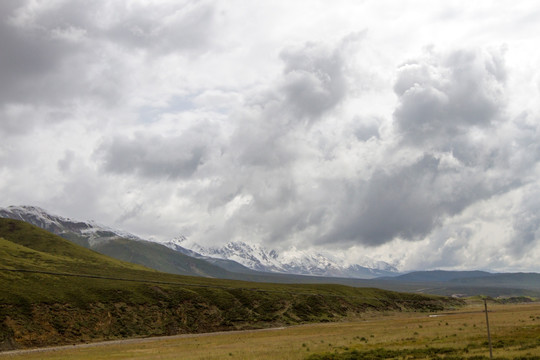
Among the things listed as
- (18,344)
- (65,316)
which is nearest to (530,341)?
(18,344)

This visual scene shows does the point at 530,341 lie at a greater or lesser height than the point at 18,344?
greater

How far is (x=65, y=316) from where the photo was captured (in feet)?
349

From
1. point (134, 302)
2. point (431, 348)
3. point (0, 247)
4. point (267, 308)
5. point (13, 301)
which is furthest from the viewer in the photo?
point (0, 247)

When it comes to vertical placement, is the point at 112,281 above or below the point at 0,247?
below

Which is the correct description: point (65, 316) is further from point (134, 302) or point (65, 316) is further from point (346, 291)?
point (346, 291)

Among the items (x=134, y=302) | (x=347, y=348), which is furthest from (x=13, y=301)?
(x=347, y=348)

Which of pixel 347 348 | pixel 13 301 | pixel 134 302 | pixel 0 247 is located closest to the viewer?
pixel 347 348

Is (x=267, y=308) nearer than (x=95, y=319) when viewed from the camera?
No

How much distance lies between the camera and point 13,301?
342 ft

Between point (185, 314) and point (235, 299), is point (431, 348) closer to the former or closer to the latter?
point (185, 314)

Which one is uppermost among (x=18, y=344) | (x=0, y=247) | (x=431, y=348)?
(x=0, y=247)

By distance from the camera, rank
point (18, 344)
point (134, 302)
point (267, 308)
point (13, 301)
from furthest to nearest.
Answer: point (267, 308)
point (134, 302)
point (13, 301)
point (18, 344)

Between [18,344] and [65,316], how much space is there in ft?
58.2

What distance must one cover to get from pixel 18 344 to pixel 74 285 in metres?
41.0
